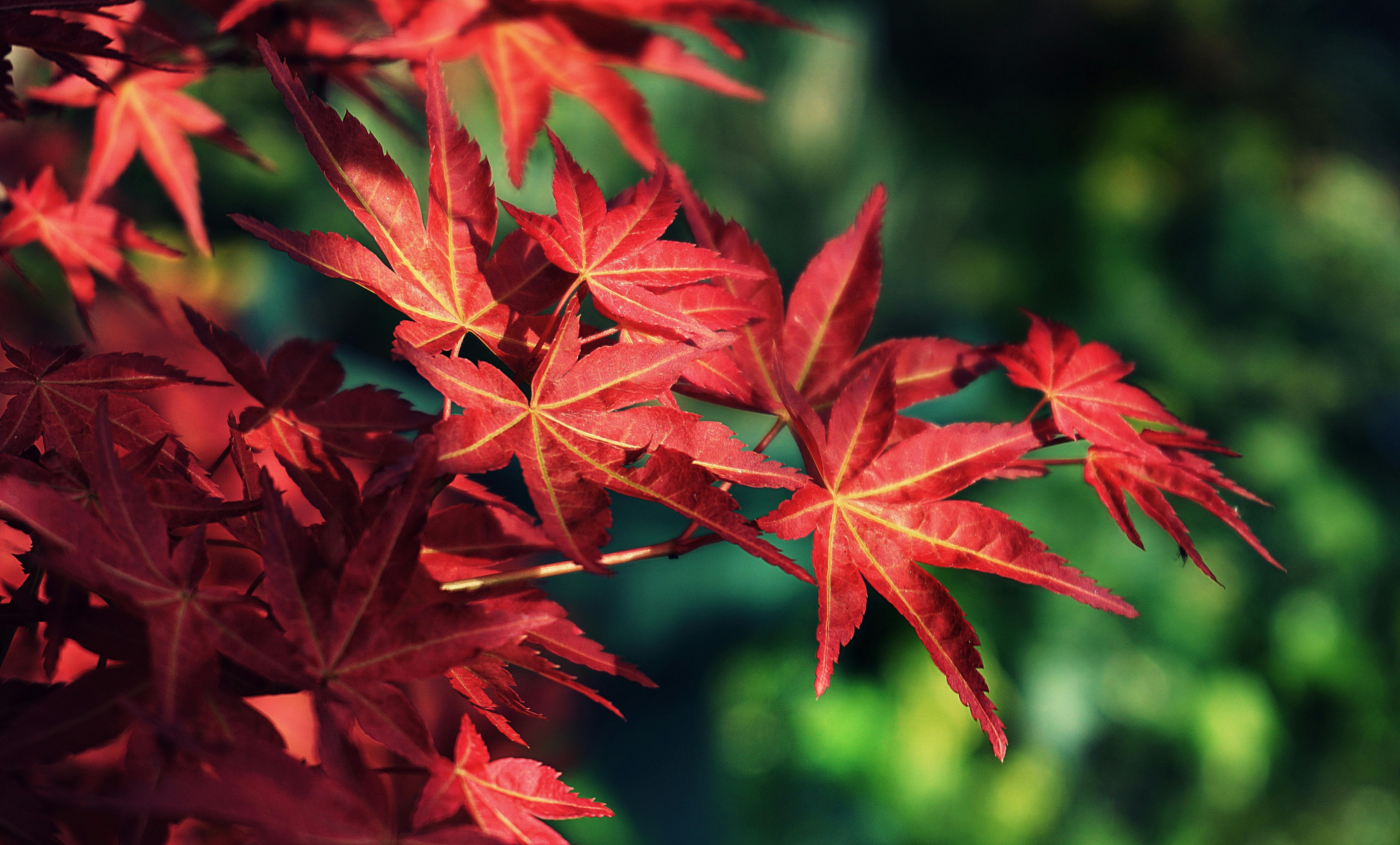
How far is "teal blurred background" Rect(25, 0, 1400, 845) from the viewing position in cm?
153

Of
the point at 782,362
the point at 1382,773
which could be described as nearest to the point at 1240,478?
the point at 1382,773

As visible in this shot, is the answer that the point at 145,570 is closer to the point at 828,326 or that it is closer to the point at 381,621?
the point at 381,621

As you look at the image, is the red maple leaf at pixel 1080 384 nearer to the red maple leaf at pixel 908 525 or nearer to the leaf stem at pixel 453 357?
the red maple leaf at pixel 908 525

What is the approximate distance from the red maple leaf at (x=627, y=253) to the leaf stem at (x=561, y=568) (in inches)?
3.3

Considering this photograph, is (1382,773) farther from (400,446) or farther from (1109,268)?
(400,446)

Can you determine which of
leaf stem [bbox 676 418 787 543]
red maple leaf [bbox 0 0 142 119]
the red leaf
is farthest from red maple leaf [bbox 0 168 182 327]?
the red leaf

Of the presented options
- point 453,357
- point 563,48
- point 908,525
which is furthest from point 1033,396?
point 453,357

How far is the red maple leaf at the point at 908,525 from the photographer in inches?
13.5

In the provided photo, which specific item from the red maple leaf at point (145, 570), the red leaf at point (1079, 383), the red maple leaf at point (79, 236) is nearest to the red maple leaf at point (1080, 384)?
the red leaf at point (1079, 383)

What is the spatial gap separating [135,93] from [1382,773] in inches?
86.2

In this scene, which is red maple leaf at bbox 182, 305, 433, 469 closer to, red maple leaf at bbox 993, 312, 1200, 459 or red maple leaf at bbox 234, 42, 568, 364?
red maple leaf at bbox 234, 42, 568, 364

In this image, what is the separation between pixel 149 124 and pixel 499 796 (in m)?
0.55

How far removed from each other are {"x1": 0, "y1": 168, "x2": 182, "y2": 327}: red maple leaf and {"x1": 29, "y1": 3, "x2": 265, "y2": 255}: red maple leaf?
0.07ft

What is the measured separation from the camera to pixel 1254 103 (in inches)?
109
